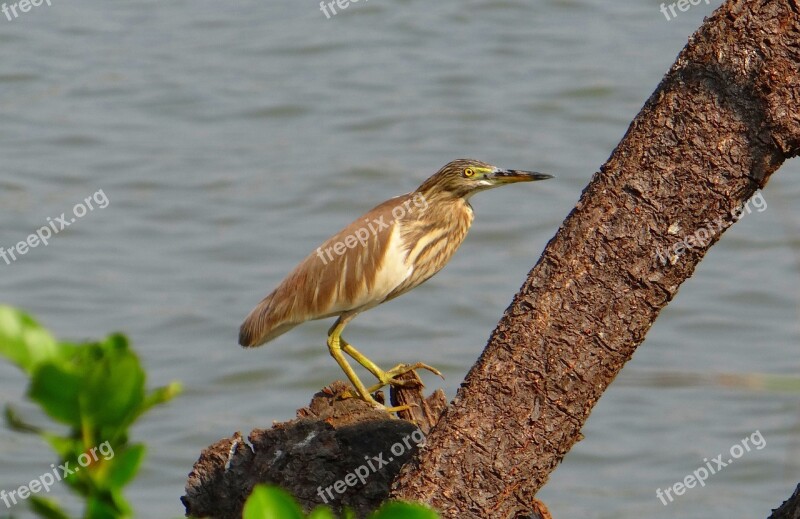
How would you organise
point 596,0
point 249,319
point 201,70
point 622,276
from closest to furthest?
point 622,276 < point 249,319 < point 201,70 < point 596,0

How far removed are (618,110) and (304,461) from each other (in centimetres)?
875

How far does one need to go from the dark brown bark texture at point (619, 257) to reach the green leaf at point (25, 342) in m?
1.89

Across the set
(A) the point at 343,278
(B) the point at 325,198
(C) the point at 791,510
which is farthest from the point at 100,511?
(B) the point at 325,198

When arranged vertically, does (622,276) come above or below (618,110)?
above

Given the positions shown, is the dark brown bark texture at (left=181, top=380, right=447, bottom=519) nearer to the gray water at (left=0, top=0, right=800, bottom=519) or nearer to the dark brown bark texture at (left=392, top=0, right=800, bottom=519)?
the dark brown bark texture at (left=392, top=0, right=800, bottom=519)

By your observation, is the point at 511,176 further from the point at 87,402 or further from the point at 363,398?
the point at 87,402

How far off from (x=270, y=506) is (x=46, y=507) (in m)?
0.26

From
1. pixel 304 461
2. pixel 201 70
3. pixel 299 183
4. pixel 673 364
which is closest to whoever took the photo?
pixel 304 461

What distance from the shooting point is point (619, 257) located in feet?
9.81

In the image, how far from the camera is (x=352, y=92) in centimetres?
1248

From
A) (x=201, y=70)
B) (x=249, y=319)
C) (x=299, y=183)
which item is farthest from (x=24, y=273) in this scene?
(x=249, y=319)

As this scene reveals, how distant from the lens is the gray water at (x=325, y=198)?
8398 millimetres

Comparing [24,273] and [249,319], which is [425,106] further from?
[249,319]

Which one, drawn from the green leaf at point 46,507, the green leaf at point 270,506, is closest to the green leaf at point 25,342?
the green leaf at point 46,507
